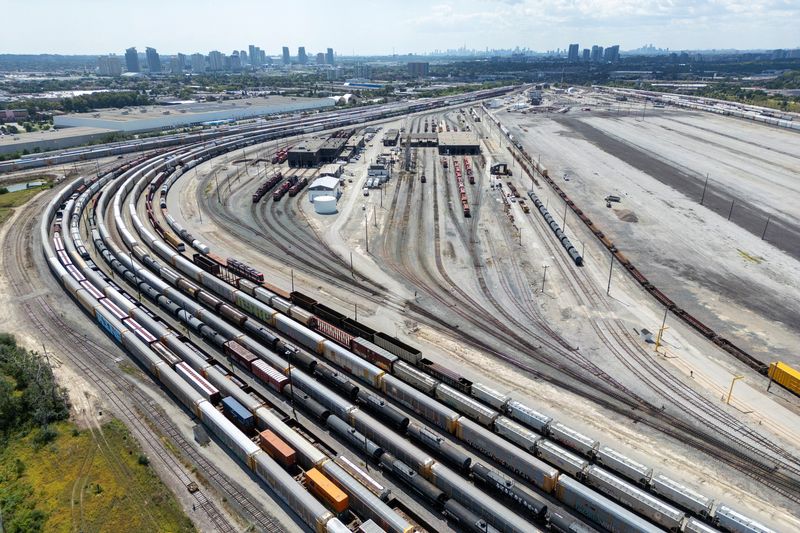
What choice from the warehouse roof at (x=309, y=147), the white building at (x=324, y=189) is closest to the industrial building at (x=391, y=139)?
the warehouse roof at (x=309, y=147)

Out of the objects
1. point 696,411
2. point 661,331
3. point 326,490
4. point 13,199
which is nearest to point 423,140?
point 13,199

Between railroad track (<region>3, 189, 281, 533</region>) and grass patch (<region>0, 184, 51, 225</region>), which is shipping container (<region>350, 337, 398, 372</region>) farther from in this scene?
grass patch (<region>0, 184, 51, 225</region>)

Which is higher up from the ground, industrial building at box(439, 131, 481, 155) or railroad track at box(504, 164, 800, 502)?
Result: industrial building at box(439, 131, 481, 155)

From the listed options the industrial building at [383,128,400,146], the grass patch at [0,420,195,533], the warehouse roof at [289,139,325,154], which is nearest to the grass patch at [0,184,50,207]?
the warehouse roof at [289,139,325,154]

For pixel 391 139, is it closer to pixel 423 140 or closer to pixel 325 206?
pixel 423 140

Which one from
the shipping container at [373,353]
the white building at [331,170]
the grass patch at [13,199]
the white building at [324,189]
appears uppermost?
the white building at [331,170]

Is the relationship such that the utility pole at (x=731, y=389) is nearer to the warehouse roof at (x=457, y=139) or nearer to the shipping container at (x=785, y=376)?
the shipping container at (x=785, y=376)
